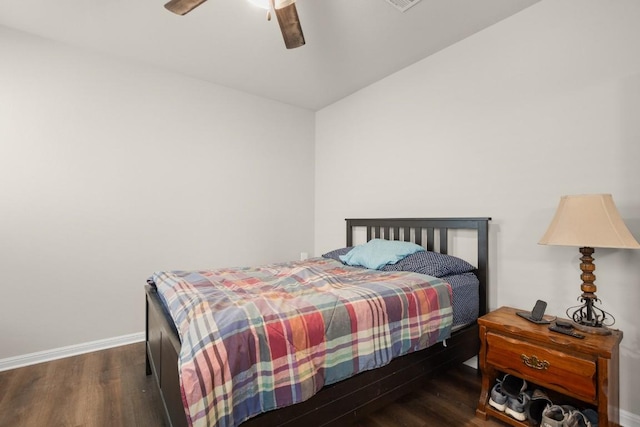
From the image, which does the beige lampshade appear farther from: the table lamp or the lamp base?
the lamp base

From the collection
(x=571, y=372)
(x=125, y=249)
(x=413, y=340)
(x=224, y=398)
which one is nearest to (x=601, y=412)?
(x=571, y=372)

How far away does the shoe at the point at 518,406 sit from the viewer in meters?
1.68

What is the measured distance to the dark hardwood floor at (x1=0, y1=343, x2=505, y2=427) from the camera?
5.74 ft

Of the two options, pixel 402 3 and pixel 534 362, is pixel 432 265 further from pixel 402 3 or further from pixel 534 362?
pixel 402 3

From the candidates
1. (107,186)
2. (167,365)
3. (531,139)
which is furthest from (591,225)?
(107,186)

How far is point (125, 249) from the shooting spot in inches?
113

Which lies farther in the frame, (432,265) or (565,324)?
(432,265)

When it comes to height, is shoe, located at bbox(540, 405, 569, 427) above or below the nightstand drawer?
below

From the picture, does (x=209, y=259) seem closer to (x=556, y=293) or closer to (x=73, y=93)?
(x=73, y=93)

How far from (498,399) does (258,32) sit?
121 inches

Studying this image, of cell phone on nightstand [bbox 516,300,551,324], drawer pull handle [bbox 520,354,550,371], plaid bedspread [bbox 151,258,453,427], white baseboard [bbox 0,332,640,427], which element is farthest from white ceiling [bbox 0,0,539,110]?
white baseboard [bbox 0,332,640,427]

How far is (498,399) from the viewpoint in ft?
5.74

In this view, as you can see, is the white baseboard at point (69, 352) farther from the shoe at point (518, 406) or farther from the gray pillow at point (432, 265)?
the gray pillow at point (432, 265)

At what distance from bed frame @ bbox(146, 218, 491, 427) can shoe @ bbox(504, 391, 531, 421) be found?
358 millimetres
